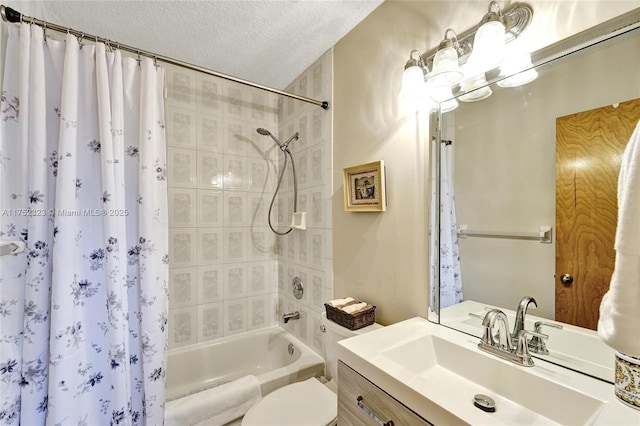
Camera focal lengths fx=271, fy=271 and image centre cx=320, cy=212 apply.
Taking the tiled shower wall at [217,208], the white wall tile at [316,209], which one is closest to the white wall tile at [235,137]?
the tiled shower wall at [217,208]

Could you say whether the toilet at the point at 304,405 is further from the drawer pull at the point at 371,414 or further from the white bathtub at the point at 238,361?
the drawer pull at the point at 371,414

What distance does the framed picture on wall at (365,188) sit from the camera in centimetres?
135

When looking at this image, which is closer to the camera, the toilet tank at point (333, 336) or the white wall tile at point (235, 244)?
the toilet tank at point (333, 336)

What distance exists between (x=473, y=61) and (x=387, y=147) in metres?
0.49

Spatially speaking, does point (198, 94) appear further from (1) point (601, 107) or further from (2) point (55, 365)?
(1) point (601, 107)

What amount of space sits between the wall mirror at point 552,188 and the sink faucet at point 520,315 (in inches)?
0.9

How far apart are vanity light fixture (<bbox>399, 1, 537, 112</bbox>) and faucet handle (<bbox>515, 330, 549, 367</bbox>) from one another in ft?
2.71

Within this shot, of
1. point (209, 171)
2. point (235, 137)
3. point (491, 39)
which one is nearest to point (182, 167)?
point (209, 171)

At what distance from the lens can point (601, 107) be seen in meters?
0.77

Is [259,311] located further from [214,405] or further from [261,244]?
[214,405]

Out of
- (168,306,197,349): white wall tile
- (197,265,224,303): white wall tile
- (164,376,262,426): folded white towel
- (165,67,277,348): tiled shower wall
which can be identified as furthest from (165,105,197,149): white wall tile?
(164,376,262,426): folded white towel

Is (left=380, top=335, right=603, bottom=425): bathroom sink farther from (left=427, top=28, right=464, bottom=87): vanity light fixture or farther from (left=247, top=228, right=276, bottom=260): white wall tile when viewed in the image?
(left=247, top=228, right=276, bottom=260): white wall tile

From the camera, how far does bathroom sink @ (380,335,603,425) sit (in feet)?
2.31

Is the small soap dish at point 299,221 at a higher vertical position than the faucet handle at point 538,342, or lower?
higher
